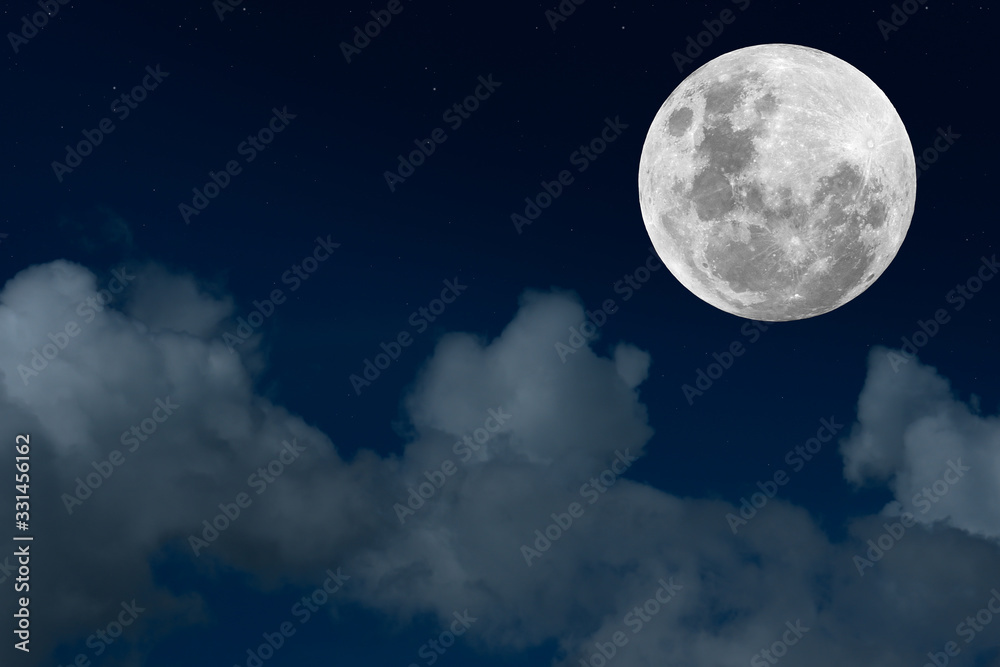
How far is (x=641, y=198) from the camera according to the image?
11.8 m

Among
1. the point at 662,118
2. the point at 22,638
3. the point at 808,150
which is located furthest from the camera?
the point at 22,638

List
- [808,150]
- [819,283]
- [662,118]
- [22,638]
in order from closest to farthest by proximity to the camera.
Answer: [808,150]
[819,283]
[662,118]
[22,638]

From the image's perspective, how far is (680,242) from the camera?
1102 cm

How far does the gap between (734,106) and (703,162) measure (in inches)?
32.5

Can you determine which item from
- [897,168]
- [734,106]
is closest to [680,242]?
[734,106]

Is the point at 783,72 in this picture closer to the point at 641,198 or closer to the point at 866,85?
the point at 866,85

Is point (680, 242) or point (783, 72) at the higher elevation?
point (783, 72)


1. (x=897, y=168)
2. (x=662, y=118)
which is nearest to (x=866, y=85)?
(x=897, y=168)

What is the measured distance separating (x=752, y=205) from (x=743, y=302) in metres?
1.54

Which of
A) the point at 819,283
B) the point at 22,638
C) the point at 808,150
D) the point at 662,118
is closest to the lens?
the point at 808,150

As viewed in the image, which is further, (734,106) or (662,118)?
(662,118)

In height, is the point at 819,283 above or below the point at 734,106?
below

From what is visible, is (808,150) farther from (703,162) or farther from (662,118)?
(662,118)

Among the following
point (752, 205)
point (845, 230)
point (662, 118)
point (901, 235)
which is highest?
point (662, 118)
